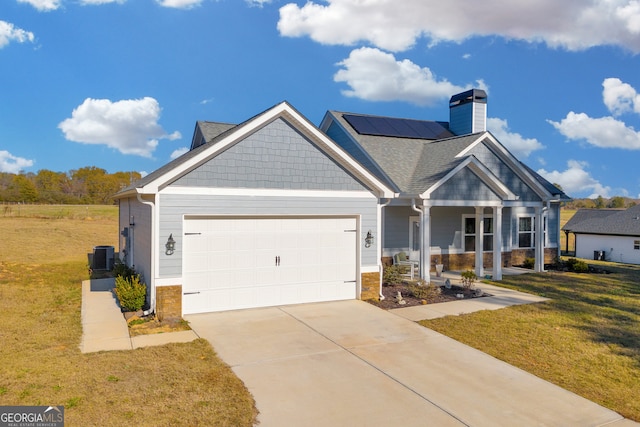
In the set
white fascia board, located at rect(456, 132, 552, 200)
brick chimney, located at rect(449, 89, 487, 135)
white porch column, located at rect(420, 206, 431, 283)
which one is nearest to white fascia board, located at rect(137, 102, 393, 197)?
white porch column, located at rect(420, 206, 431, 283)

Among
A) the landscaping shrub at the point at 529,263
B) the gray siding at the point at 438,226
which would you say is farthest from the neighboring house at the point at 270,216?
the landscaping shrub at the point at 529,263

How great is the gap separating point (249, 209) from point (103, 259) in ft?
33.3

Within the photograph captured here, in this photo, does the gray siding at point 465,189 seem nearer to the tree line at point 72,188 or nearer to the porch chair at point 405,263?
the porch chair at point 405,263

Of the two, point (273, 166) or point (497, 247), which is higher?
point (273, 166)

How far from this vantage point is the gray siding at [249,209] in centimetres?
984

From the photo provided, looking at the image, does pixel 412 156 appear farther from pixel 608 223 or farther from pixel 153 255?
pixel 608 223

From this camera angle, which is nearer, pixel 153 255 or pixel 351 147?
pixel 153 255

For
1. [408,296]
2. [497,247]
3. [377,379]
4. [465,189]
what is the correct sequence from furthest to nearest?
[497,247] < [465,189] < [408,296] < [377,379]

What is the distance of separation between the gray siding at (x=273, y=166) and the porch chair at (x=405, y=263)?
5258 mm

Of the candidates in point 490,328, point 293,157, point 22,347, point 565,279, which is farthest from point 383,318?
point 565,279

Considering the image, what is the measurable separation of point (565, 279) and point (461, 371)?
1160cm

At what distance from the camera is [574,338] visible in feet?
29.6

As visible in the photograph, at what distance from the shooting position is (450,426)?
5.33 meters
